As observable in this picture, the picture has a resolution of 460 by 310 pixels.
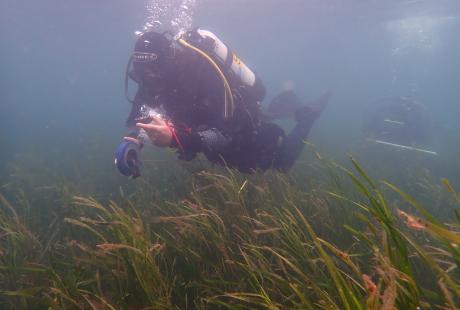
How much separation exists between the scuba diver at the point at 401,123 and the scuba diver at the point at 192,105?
1147 centimetres

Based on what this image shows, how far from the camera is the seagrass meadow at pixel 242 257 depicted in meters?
1.65

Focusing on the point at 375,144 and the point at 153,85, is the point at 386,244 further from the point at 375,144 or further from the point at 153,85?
the point at 375,144

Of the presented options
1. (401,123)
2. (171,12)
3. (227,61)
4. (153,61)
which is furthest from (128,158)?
(171,12)

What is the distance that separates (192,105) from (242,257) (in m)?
2.40

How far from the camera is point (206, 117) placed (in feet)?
16.0

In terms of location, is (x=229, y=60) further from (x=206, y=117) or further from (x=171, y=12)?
(x=171, y=12)

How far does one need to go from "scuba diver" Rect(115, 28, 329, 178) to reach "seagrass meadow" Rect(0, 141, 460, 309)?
546mm

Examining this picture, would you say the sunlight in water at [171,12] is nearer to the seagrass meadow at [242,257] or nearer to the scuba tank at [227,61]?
the scuba tank at [227,61]

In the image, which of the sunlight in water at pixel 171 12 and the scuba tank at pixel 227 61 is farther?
the sunlight in water at pixel 171 12

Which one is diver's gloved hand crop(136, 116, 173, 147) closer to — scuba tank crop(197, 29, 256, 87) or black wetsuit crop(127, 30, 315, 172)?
black wetsuit crop(127, 30, 315, 172)

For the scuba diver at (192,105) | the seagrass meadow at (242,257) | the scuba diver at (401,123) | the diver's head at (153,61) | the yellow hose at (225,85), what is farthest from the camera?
the scuba diver at (401,123)

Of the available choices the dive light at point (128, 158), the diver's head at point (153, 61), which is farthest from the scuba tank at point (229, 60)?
the dive light at point (128, 158)

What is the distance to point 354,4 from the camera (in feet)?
85.6

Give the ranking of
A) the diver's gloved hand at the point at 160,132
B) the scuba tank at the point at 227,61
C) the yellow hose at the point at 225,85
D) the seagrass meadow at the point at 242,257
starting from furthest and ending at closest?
the scuba tank at the point at 227,61 < the yellow hose at the point at 225,85 < the diver's gloved hand at the point at 160,132 < the seagrass meadow at the point at 242,257
